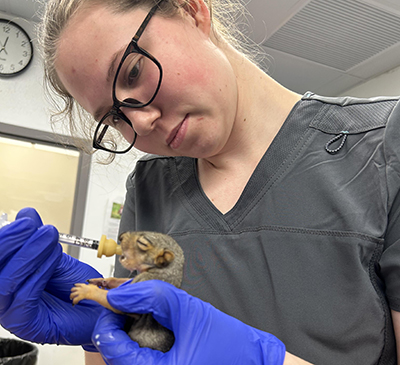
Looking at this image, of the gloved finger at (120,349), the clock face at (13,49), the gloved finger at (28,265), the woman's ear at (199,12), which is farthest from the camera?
the clock face at (13,49)

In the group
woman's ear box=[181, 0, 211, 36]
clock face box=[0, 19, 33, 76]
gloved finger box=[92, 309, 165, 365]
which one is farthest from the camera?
clock face box=[0, 19, 33, 76]

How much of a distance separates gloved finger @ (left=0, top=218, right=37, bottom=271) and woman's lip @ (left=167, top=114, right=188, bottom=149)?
39 centimetres

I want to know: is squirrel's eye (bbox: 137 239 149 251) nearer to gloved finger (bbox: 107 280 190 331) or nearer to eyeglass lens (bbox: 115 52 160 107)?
gloved finger (bbox: 107 280 190 331)

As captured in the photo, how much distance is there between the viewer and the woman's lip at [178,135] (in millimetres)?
862

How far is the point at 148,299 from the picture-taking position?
65 centimetres

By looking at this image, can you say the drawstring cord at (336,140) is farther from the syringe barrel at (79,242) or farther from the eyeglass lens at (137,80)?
the syringe barrel at (79,242)

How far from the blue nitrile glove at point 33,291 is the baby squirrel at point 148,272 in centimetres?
15

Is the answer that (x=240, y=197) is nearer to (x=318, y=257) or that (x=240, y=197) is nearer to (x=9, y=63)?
(x=318, y=257)

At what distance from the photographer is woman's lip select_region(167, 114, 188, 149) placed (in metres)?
0.86

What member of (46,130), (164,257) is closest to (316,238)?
(164,257)

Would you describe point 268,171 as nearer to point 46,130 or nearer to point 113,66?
point 113,66

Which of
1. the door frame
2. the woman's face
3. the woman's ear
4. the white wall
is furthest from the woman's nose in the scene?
the door frame

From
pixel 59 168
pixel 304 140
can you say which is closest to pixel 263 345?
pixel 304 140

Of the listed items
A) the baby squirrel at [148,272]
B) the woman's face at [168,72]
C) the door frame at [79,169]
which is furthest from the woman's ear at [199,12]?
the door frame at [79,169]
